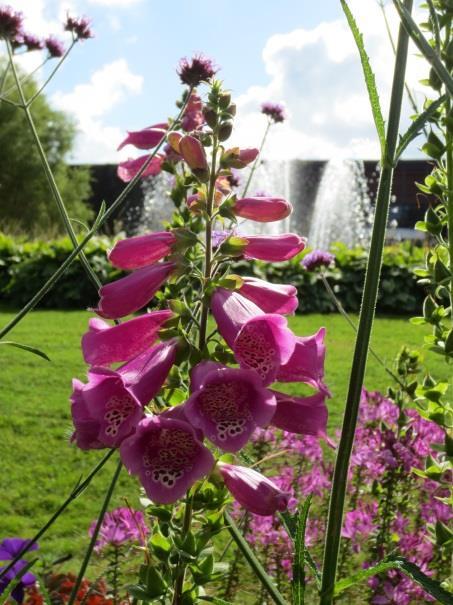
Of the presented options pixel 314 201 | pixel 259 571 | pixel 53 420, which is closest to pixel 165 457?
pixel 259 571

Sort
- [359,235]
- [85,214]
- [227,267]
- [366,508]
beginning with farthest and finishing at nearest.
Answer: [85,214] < [359,235] < [366,508] < [227,267]

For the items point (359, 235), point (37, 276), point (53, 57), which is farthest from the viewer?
point (359, 235)

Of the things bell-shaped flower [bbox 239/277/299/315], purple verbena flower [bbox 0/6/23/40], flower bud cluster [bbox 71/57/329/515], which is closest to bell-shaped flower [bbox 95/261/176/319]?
flower bud cluster [bbox 71/57/329/515]

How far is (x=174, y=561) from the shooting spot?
92cm

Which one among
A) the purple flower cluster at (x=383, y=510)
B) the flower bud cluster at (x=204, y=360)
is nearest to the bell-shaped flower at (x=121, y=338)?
the flower bud cluster at (x=204, y=360)

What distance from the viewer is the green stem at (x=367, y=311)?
73cm

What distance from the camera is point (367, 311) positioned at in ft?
2.39

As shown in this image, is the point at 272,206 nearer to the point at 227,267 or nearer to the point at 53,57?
the point at 227,267

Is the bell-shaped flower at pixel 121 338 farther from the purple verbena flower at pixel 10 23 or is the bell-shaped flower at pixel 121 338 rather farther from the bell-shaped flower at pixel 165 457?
the purple verbena flower at pixel 10 23

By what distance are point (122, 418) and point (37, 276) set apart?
10.6m

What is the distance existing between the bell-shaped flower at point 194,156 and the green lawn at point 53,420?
39cm

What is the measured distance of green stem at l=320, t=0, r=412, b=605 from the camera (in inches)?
28.6

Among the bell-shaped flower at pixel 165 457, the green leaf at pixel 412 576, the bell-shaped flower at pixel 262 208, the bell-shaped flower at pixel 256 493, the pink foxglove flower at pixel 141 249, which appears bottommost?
the green leaf at pixel 412 576

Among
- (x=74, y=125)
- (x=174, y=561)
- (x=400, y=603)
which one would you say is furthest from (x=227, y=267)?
(x=74, y=125)
